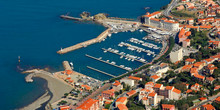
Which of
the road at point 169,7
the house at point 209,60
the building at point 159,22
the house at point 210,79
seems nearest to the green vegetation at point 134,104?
the house at point 210,79

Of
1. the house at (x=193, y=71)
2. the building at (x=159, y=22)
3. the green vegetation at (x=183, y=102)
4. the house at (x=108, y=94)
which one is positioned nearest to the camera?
the green vegetation at (x=183, y=102)

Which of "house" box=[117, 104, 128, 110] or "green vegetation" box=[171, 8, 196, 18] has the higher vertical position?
"green vegetation" box=[171, 8, 196, 18]

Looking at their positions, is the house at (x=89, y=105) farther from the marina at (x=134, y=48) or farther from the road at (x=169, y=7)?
the road at (x=169, y=7)

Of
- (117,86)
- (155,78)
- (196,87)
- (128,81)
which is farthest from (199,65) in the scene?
(117,86)

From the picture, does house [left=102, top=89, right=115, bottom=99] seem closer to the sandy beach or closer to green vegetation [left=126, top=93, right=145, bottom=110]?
green vegetation [left=126, top=93, right=145, bottom=110]

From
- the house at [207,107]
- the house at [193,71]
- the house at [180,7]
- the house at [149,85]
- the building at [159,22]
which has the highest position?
the house at [180,7]

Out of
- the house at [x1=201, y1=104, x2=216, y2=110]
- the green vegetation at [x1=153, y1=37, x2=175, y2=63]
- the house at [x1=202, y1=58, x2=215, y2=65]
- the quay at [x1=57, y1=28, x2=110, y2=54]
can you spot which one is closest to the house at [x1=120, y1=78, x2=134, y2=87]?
the green vegetation at [x1=153, y1=37, x2=175, y2=63]

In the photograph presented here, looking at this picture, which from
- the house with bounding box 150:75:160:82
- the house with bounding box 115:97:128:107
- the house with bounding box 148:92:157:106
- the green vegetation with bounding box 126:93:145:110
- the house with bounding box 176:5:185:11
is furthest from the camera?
the house with bounding box 176:5:185:11
